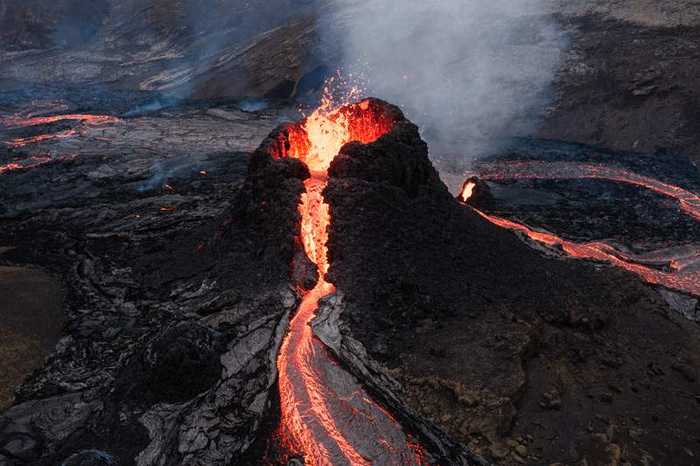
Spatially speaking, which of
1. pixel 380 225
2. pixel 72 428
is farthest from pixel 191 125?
pixel 72 428

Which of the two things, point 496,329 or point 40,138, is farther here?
point 40,138

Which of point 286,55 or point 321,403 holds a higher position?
point 321,403

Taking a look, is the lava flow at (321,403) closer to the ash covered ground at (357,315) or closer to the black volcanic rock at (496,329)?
the ash covered ground at (357,315)

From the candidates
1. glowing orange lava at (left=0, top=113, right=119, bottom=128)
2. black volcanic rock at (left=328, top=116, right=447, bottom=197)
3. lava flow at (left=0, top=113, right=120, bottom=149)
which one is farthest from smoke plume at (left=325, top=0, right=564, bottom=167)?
lava flow at (left=0, top=113, right=120, bottom=149)

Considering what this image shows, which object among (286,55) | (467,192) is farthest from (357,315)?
(286,55)

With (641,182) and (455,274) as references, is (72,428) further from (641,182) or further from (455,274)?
(641,182)

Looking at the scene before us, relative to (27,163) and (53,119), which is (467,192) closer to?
(27,163)
